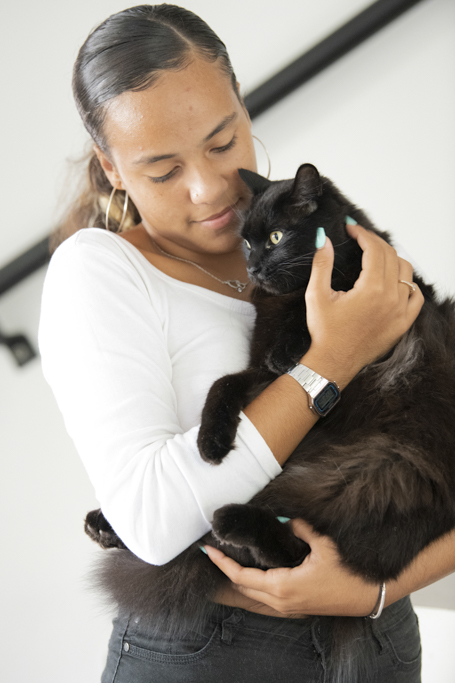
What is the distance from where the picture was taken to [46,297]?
1.06m

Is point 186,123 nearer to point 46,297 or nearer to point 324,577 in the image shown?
point 46,297

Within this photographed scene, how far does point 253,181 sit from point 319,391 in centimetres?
57

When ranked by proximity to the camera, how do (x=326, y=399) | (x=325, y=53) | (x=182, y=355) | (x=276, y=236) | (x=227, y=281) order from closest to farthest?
(x=326, y=399) → (x=182, y=355) → (x=276, y=236) → (x=227, y=281) → (x=325, y=53)

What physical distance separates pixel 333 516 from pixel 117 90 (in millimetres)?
952

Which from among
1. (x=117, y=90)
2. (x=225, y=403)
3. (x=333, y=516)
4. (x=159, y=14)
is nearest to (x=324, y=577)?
(x=333, y=516)

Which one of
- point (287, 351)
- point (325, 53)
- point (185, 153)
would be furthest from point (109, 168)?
point (325, 53)

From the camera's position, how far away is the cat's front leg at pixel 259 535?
0.92 metres

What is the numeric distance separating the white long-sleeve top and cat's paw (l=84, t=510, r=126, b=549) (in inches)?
11.0

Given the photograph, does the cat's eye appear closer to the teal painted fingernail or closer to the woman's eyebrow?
the teal painted fingernail

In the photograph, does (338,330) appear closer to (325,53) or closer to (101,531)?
(101,531)

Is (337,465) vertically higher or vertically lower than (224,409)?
lower

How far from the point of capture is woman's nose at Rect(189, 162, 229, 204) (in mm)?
1139

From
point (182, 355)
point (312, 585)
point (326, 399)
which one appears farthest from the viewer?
point (182, 355)

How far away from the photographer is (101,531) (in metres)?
1.21
